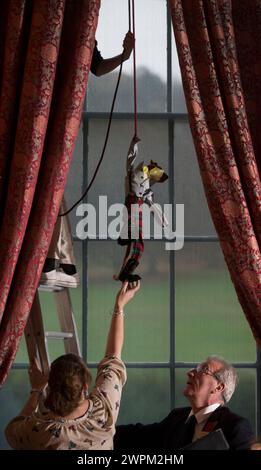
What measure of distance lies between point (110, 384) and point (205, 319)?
1176 millimetres

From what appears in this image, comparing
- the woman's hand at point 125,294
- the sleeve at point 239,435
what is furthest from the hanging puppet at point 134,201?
the sleeve at point 239,435

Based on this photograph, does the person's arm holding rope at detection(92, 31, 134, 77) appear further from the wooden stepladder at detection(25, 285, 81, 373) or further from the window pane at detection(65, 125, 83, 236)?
the wooden stepladder at detection(25, 285, 81, 373)

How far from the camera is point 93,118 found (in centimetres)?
424

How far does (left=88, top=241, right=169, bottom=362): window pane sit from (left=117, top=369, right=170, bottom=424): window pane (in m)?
0.07

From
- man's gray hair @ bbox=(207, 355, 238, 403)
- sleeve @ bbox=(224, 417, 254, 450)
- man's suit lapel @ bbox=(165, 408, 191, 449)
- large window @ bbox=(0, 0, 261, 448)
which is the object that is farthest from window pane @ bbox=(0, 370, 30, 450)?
sleeve @ bbox=(224, 417, 254, 450)

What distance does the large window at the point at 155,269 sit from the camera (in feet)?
13.7

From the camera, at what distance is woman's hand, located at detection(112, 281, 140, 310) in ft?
11.3

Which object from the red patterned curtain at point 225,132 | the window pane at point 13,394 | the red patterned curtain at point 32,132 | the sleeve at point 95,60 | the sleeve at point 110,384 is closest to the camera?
the sleeve at point 110,384

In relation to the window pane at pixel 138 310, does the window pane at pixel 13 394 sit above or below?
below

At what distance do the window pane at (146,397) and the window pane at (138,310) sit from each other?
73mm

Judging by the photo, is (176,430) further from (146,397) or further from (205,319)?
(205,319)

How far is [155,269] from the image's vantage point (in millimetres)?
4219

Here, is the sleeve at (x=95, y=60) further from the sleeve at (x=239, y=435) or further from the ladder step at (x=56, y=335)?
the sleeve at (x=239, y=435)

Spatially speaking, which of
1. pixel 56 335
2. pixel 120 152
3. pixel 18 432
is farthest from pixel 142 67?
pixel 18 432
